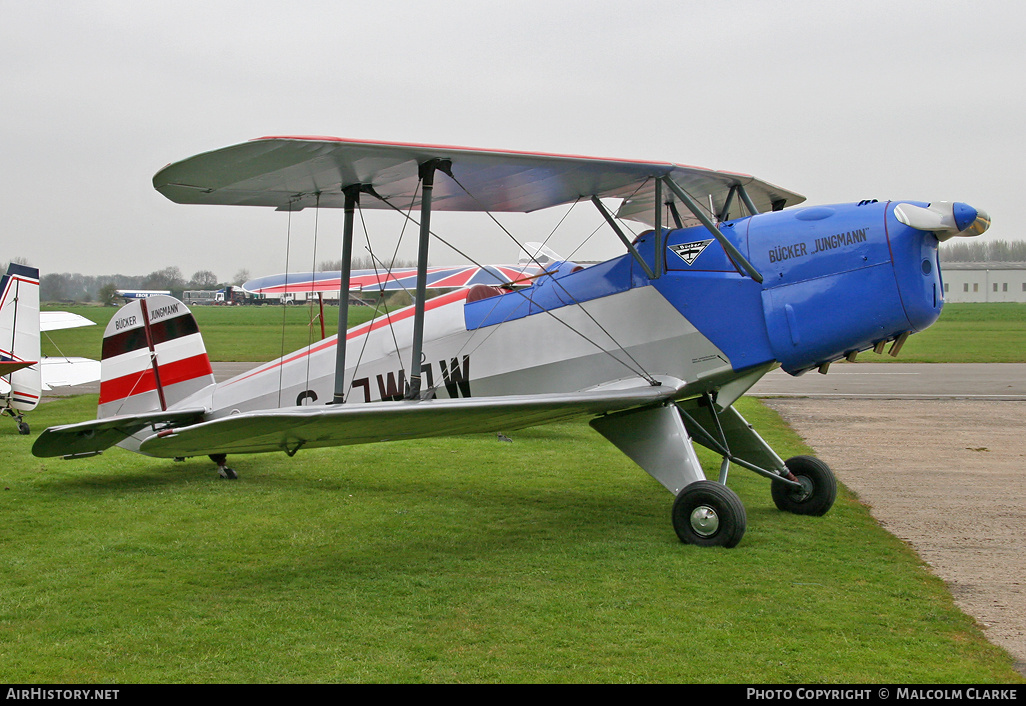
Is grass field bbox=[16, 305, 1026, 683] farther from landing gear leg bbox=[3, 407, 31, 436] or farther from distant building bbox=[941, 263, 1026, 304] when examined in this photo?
distant building bbox=[941, 263, 1026, 304]

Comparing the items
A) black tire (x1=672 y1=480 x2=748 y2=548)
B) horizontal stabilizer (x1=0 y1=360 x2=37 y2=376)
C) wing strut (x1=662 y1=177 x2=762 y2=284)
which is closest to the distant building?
horizontal stabilizer (x1=0 y1=360 x2=37 y2=376)

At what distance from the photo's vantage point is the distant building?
8350 centimetres

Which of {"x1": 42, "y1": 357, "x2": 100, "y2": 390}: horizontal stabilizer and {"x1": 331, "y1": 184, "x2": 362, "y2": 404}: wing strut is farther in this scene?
{"x1": 42, "y1": 357, "x2": 100, "y2": 390}: horizontal stabilizer

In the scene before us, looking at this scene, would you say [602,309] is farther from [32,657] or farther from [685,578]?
[32,657]

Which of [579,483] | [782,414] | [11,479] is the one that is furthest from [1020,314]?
[11,479]

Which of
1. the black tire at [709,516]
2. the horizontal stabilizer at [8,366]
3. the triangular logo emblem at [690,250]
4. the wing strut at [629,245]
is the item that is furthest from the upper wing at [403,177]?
the horizontal stabilizer at [8,366]

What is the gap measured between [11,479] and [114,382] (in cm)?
133

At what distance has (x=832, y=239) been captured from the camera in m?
5.79

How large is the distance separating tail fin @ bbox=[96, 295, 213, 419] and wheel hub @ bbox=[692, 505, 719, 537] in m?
5.02

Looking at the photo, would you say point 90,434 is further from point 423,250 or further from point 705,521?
point 705,521

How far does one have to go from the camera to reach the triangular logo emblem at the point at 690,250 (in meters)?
6.17

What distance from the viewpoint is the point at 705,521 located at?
5652 mm

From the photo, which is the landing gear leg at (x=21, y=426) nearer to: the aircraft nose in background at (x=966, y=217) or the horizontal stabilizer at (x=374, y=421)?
the horizontal stabilizer at (x=374, y=421)

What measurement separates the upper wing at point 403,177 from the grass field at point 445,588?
2.45 meters
